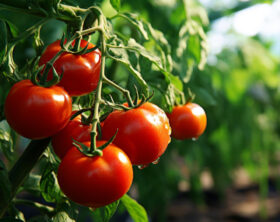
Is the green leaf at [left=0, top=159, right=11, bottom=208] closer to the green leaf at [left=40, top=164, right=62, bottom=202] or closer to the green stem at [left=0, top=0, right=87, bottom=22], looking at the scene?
the green leaf at [left=40, top=164, right=62, bottom=202]

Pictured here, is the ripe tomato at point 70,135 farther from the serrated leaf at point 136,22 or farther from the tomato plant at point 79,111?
the serrated leaf at point 136,22

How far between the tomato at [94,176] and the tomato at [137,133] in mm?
49

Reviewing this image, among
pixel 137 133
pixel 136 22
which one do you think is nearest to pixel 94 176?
pixel 137 133

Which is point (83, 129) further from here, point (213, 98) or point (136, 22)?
point (213, 98)

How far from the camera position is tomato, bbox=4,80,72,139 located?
499 mm

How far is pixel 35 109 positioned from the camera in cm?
50

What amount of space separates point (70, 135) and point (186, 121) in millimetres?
243

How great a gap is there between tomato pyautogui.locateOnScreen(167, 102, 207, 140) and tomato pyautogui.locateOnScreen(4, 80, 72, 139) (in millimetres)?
263

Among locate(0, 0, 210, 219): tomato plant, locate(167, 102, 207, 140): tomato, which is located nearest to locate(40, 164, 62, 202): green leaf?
locate(0, 0, 210, 219): tomato plant

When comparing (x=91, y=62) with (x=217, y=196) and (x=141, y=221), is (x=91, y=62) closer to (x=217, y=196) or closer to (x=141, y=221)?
(x=141, y=221)

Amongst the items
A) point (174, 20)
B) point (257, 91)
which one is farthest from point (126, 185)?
point (257, 91)

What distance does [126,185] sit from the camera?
0.50m

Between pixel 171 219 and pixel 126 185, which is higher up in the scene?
pixel 126 185

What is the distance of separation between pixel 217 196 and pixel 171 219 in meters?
0.77
